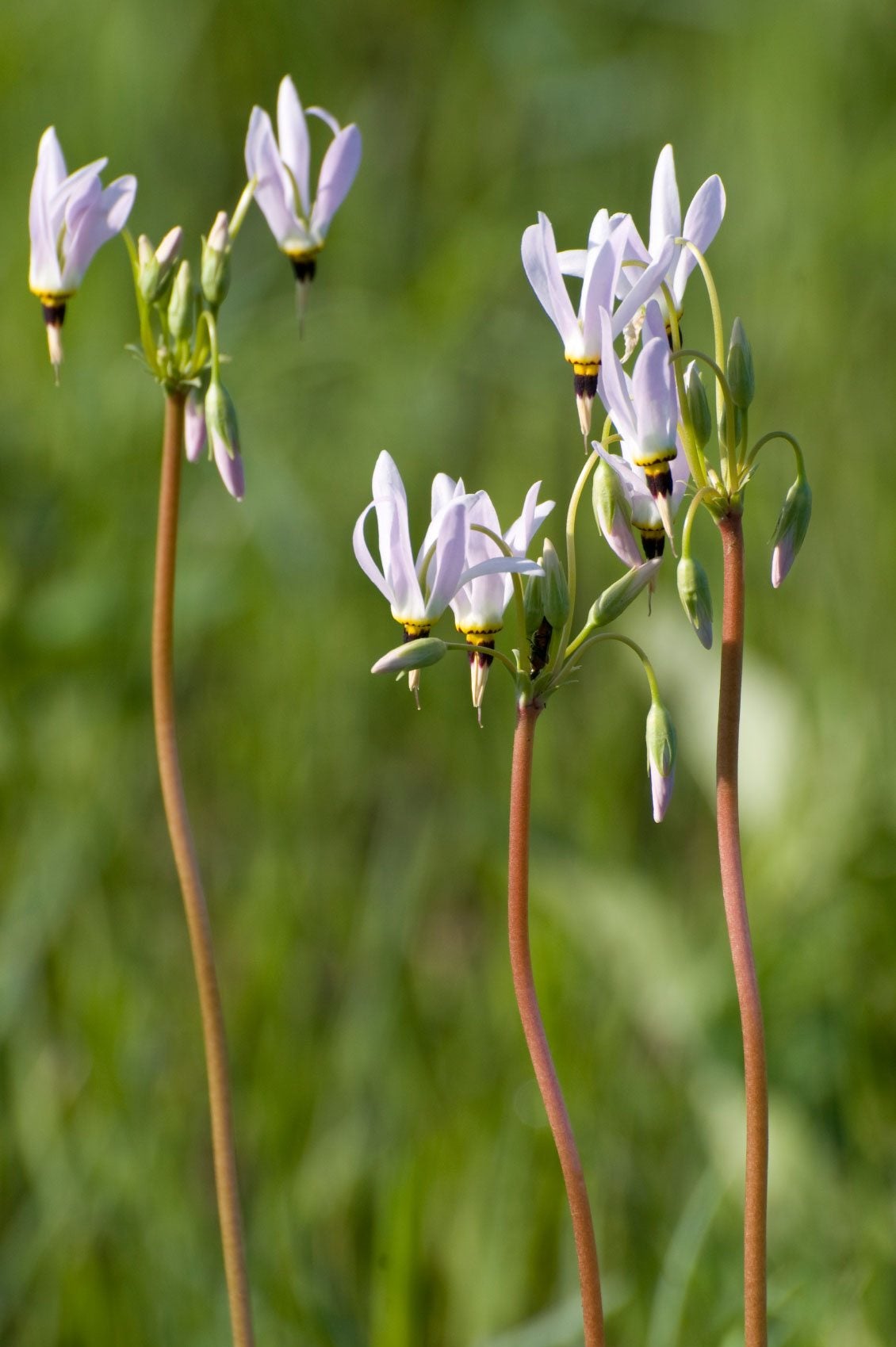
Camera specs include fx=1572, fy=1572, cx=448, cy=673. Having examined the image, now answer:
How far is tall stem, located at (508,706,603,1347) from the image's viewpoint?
0.93m

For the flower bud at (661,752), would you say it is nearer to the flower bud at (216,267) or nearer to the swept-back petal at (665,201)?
the swept-back petal at (665,201)

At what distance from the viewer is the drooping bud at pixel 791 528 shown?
1.02 m

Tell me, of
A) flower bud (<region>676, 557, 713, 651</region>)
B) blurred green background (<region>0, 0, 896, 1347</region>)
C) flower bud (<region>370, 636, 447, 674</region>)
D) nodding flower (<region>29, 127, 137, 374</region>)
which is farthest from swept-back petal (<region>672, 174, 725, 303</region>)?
blurred green background (<region>0, 0, 896, 1347</region>)

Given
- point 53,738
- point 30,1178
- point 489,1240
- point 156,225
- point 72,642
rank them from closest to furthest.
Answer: point 489,1240
point 30,1178
point 72,642
point 53,738
point 156,225

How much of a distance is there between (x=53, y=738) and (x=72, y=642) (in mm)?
335

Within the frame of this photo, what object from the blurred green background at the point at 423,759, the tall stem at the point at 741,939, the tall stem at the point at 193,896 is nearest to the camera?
the tall stem at the point at 741,939

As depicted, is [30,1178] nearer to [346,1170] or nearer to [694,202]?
[346,1170]

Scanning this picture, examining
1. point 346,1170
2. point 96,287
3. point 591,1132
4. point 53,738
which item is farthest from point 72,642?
point 96,287

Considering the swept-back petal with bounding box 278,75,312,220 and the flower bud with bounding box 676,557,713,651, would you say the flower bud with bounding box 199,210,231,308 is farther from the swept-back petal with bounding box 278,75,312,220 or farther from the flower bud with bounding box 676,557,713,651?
the flower bud with bounding box 676,557,713,651

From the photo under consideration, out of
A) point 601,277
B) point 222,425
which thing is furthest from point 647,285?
point 222,425

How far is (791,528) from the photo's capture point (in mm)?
1028

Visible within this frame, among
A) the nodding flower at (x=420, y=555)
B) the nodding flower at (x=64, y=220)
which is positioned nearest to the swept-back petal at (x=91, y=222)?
the nodding flower at (x=64, y=220)

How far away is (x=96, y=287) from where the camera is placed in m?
3.52

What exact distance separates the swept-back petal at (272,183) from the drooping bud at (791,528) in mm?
470
